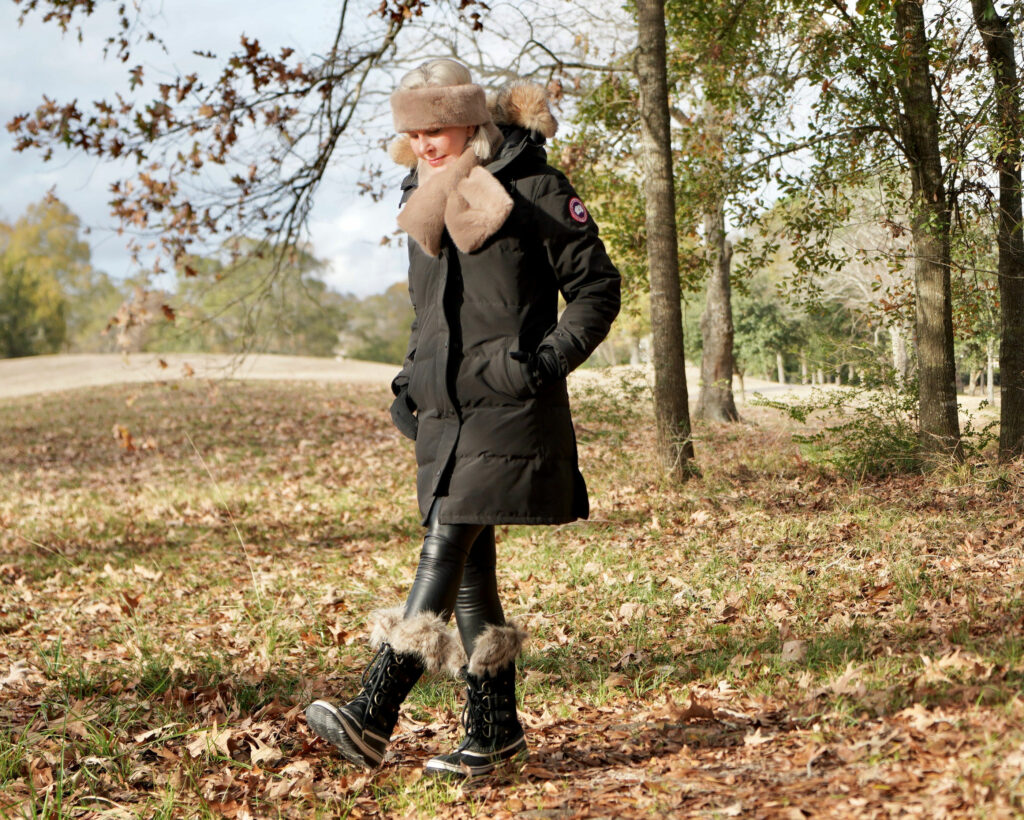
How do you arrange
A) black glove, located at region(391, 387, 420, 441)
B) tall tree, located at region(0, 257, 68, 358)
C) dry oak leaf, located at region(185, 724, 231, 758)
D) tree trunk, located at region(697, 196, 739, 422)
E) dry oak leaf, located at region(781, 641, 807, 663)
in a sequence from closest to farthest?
black glove, located at region(391, 387, 420, 441), dry oak leaf, located at region(185, 724, 231, 758), dry oak leaf, located at region(781, 641, 807, 663), tree trunk, located at region(697, 196, 739, 422), tall tree, located at region(0, 257, 68, 358)

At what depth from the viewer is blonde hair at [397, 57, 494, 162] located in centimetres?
310

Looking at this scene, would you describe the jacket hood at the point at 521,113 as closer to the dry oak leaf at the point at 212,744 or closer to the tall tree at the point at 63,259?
the dry oak leaf at the point at 212,744

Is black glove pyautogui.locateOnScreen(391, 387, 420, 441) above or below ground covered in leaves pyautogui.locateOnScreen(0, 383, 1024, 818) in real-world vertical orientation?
above

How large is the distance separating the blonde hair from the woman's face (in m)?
0.03

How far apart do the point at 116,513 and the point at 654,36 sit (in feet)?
25.2

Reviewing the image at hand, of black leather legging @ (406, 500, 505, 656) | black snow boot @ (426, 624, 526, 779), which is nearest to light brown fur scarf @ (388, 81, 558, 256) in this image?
black leather legging @ (406, 500, 505, 656)

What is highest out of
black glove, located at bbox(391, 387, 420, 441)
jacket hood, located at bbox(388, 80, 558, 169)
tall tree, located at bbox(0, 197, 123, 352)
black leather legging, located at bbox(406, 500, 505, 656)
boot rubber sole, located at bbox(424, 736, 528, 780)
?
tall tree, located at bbox(0, 197, 123, 352)

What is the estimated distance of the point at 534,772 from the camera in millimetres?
3154

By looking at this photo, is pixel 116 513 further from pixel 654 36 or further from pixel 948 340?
pixel 948 340

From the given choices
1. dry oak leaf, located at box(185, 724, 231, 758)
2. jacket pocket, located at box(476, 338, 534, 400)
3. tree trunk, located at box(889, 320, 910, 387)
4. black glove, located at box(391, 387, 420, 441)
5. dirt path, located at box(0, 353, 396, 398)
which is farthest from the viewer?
dirt path, located at box(0, 353, 396, 398)

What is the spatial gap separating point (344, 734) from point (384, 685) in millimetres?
195

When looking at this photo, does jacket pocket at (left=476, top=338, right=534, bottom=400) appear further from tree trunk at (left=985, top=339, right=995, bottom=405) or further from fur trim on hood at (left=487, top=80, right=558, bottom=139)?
tree trunk at (left=985, top=339, right=995, bottom=405)

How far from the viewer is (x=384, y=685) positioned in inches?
117

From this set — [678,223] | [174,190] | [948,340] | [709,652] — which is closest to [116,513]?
[174,190]
